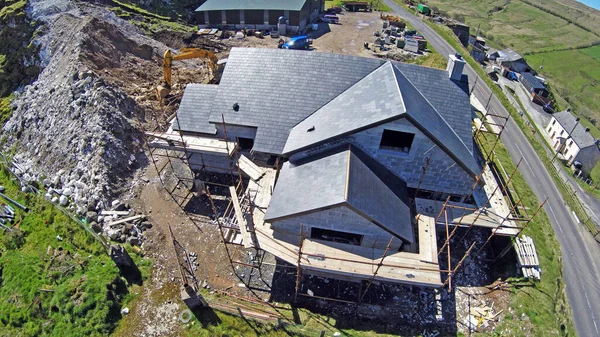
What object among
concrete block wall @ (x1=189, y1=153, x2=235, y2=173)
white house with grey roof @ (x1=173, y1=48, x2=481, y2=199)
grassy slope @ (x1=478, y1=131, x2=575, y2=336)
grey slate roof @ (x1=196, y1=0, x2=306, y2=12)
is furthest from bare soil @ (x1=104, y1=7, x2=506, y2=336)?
grey slate roof @ (x1=196, y1=0, x2=306, y2=12)

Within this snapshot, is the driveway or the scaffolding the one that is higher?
the scaffolding

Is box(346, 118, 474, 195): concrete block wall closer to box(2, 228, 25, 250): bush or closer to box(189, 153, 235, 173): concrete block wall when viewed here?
box(189, 153, 235, 173): concrete block wall

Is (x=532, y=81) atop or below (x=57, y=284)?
below

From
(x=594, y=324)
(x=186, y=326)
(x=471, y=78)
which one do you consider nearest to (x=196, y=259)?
(x=186, y=326)

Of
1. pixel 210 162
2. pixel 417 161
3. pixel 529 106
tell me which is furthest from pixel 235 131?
pixel 529 106

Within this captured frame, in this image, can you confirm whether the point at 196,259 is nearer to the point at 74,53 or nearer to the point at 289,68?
the point at 289,68

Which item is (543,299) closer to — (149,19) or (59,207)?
(59,207)
